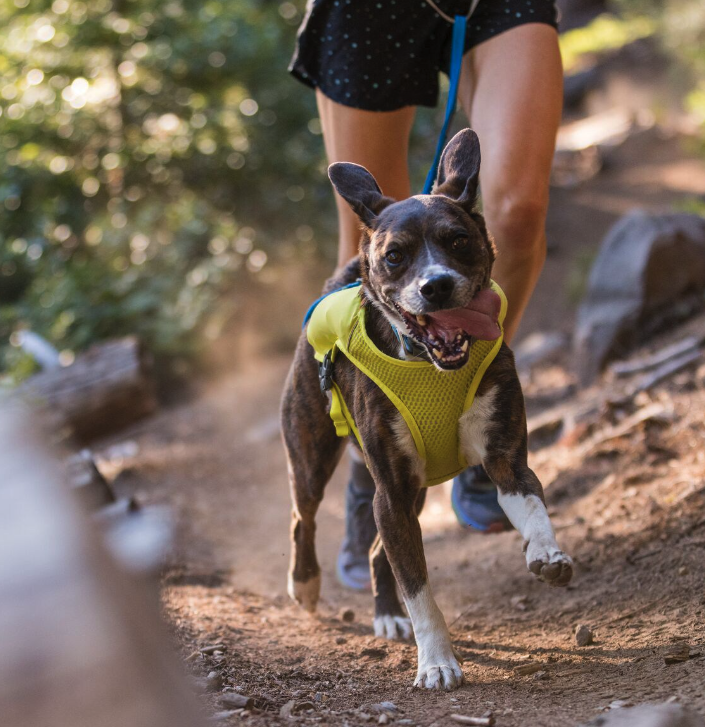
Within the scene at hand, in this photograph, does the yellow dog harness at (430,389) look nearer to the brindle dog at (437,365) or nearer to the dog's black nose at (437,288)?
the brindle dog at (437,365)

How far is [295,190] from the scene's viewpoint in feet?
34.5

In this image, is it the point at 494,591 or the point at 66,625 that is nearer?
the point at 66,625

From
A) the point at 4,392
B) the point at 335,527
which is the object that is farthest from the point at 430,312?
the point at 4,392

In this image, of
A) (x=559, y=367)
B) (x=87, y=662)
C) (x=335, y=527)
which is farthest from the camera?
(x=559, y=367)

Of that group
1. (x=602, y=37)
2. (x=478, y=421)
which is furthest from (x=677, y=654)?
(x=602, y=37)

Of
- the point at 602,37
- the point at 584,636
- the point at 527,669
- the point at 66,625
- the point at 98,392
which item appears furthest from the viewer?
the point at 602,37

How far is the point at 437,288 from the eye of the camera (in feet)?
9.86

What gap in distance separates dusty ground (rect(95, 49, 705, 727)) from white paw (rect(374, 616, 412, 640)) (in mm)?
92

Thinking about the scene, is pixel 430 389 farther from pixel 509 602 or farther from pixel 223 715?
pixel 509 602

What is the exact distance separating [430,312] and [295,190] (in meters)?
7.74

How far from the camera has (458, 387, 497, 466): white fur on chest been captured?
3254 mm

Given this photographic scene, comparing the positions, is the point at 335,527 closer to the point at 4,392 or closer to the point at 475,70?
the point at 4,392

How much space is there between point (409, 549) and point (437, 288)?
0.93 meters

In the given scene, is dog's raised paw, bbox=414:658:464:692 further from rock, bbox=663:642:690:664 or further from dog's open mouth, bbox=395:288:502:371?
dog's open mouth, bbox=395:288:502:371
